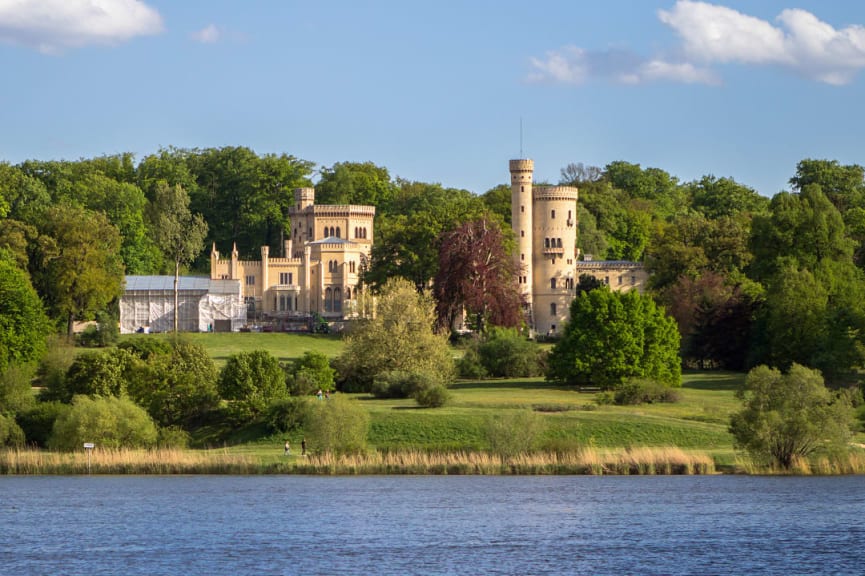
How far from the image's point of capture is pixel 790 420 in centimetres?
5659

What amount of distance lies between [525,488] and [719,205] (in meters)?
87.1

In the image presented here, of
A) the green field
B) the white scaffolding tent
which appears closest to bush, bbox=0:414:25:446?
the green field

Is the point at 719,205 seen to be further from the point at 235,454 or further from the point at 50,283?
the point at 235,454

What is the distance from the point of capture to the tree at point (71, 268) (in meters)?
101

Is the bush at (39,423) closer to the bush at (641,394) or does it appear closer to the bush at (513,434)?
the bush at (513,434)

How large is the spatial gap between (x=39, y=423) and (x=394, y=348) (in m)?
21.5

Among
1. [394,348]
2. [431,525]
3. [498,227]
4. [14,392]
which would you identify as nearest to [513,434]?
[431,525]

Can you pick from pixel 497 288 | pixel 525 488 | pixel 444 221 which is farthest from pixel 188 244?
pixel 525 488

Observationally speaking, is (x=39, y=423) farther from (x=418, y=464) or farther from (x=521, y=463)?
(x=521, y=463)

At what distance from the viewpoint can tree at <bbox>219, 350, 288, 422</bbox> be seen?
6856cm

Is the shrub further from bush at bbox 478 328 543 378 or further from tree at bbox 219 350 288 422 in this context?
tree at bbox 219 350 288 422

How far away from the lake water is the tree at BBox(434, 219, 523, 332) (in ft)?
131

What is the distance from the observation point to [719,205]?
139750 millimetres

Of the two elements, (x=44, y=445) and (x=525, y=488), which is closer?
(x=525, y=488)
